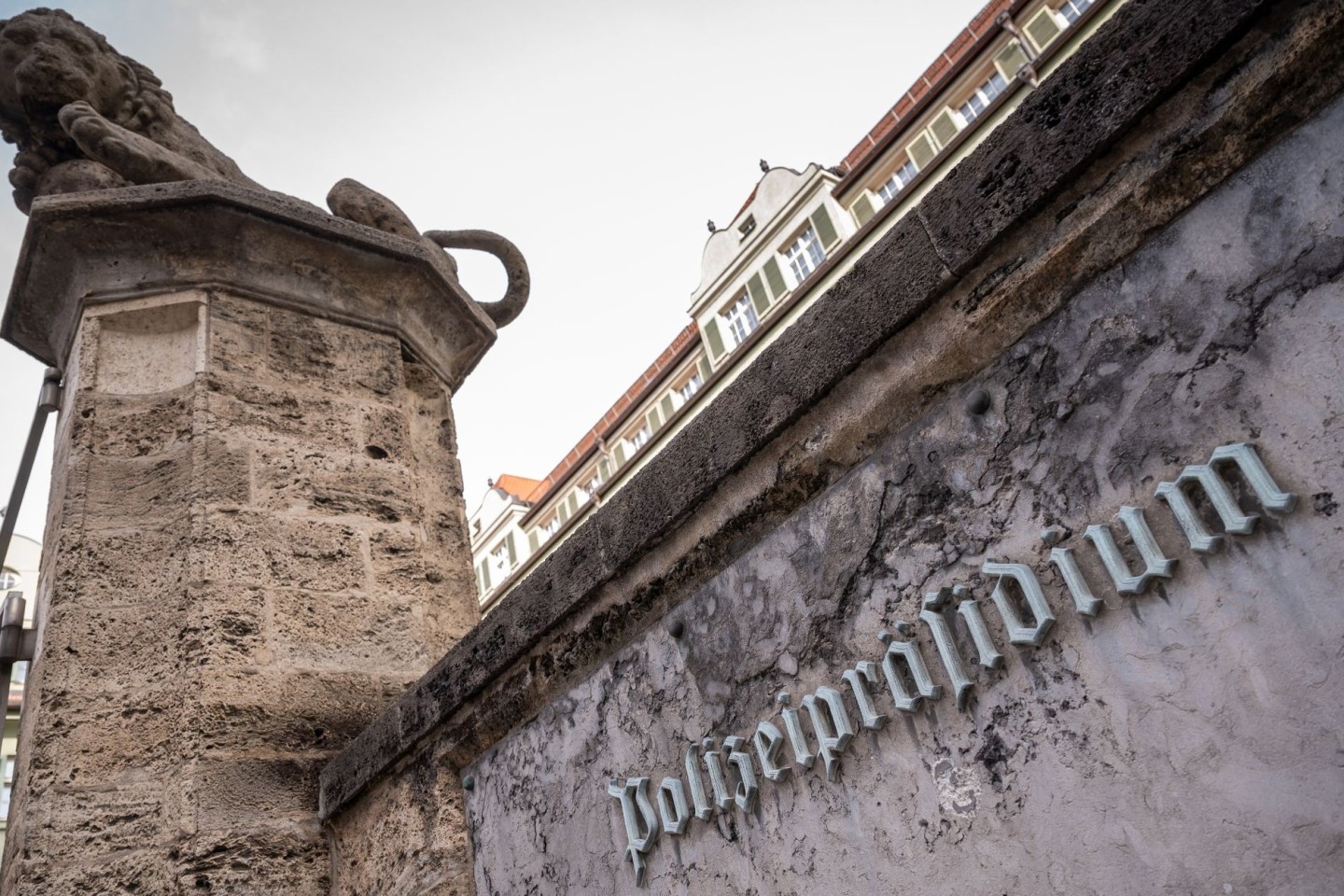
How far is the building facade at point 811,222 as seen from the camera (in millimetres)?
13688

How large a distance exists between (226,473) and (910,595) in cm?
188

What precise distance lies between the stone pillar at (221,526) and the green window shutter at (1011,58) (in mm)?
14321

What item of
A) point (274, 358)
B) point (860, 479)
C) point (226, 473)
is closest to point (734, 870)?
point (860, 479)

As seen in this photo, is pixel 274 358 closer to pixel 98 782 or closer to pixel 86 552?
pixel 86 552

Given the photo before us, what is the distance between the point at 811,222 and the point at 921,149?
267 centimetres

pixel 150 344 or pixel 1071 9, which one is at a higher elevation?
pixel 1071 9

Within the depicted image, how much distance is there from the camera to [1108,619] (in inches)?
40.7

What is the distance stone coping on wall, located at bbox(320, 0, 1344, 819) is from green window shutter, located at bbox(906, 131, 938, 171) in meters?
15.2

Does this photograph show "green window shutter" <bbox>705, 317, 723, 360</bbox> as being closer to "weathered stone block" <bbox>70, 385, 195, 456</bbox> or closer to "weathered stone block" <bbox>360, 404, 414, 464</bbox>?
"weathered stone block" <bbox>360, 404, 414, 464</bbox>

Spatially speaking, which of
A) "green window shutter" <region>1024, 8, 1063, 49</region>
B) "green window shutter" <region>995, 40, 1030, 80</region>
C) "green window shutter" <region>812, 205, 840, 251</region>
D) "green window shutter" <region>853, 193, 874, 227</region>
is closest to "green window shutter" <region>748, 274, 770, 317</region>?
"green window shutter" <region>812, 205, 840, 251</region>

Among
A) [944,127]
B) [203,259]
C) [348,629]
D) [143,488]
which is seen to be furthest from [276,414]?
[944,127]

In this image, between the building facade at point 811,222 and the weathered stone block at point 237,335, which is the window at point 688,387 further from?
the weathered stone block at point 237,335

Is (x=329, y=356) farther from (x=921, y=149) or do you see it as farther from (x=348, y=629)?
(x=921, y=149)

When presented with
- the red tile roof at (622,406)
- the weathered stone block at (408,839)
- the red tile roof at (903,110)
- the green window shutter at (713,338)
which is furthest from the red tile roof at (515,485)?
the weathered stone block at (408,839)
